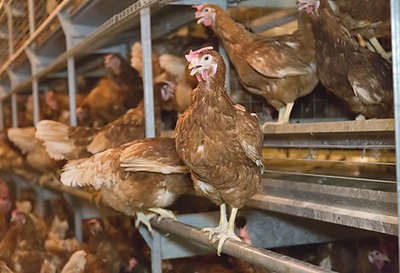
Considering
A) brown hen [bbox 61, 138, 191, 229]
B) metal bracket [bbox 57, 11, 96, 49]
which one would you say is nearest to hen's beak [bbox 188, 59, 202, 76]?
brown hen [bbox 61, 138, 191, 229]

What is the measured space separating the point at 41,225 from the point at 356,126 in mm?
2653

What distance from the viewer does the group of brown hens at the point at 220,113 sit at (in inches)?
62.7

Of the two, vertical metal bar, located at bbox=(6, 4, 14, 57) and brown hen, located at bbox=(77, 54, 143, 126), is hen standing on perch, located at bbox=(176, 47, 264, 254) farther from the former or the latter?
vertical metal bar, located at bbox=(6, 4, 14, 57)

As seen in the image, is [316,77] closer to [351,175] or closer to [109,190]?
[351,175]

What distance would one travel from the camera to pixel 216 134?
158 centimetres

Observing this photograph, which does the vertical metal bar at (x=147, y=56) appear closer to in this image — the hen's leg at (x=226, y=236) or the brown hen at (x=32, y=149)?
the hen's leg at (x=226, y=236)

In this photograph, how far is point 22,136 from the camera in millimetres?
3959

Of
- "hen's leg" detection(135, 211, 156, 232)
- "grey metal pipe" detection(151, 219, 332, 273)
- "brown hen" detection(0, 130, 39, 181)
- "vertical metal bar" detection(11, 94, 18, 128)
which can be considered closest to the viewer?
"grey metal pipe" detection(151, 219, 332, 273)

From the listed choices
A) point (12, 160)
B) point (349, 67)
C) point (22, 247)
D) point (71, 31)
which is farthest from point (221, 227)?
point (12, 160)

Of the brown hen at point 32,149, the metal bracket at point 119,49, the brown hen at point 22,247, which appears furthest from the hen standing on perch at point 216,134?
the brown hen at point 32,149

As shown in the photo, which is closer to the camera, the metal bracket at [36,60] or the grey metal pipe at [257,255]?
the grey metal pipe at [257,255]

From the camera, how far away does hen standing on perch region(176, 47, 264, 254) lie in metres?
1.56

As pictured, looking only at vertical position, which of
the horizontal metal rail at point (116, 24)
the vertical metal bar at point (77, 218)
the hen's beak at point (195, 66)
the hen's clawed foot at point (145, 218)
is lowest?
the vertical metal bar at point (77, 218)

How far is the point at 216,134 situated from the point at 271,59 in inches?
25.0
